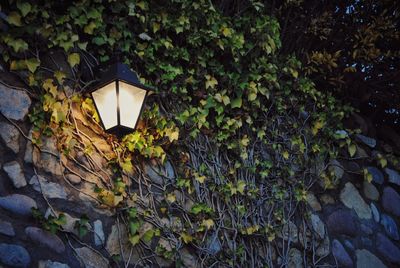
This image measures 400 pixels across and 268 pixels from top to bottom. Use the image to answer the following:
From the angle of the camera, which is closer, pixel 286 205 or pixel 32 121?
pixel 32 121

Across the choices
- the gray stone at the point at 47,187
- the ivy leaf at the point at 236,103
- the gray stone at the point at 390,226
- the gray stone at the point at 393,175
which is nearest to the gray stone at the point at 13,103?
the gray stone at the point at 47,187

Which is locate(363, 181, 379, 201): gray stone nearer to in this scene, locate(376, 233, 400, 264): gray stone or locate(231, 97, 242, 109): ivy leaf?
locate(376, 233, 400, 264): gray stone

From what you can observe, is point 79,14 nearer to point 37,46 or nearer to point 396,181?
point 37,46

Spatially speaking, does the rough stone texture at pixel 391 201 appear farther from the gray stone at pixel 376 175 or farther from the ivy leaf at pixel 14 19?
the ivy leaf at pixel 14 19

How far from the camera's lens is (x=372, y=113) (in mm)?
3326

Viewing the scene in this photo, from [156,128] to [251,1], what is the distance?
3.28 feet

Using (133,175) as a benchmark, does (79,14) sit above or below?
above

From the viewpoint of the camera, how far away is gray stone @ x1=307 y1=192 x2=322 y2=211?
264 cm

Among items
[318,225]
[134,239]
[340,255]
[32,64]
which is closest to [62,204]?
[134,239]

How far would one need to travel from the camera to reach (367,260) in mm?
2693

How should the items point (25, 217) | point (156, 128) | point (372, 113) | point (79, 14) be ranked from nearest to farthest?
point (25, 217) < point (79, 14) < point (156, 128) < point (372, 113)

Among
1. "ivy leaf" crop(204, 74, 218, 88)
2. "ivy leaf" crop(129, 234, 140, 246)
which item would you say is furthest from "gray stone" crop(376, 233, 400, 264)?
"ivy leaf" crop(129, 234, 140, 246)

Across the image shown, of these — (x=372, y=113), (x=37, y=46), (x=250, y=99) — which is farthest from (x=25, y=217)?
(x=372, y=113)

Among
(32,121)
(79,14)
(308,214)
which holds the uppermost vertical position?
(79,14)
